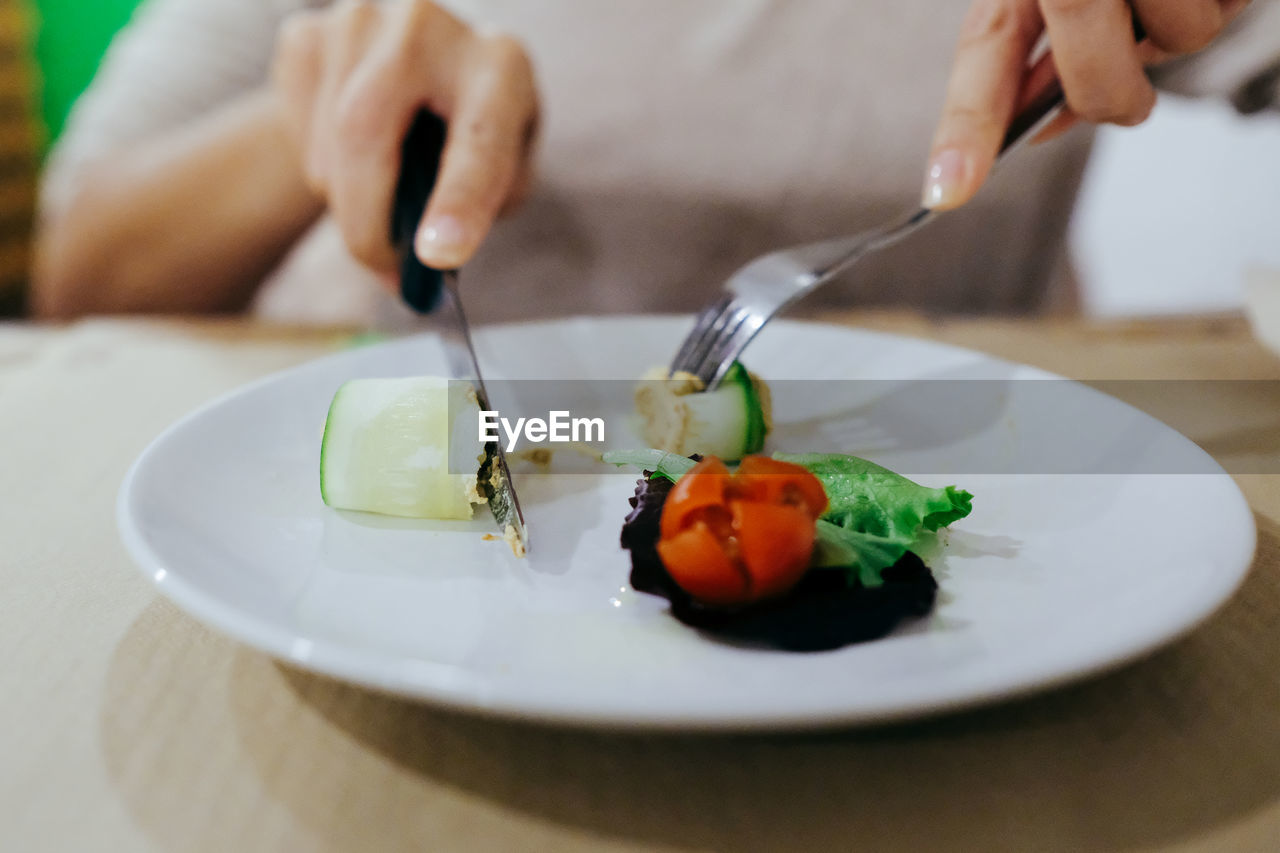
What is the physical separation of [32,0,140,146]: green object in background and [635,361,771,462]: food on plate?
3116mm

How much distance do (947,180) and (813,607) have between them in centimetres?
42

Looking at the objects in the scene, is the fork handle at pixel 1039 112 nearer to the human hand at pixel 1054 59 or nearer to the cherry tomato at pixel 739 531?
the human hand at pixel 1054 59

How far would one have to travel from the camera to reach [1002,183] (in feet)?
5.14

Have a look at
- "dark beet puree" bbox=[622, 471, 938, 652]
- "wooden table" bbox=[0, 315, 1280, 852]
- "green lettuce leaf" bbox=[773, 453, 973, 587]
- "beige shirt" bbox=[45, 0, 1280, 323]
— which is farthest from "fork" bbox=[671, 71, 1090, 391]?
"beige shirt" bbox=[45, 0, 1280, 323]

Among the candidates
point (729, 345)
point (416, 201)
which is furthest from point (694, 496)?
point (416, 201)

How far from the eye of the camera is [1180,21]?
78 cm

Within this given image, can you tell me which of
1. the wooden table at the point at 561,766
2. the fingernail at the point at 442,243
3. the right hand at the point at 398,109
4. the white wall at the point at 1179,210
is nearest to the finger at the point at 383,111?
the right hand at the point at 398,109

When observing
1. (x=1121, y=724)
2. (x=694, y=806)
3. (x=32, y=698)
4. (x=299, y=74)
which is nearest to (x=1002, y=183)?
(x=299, y=74)

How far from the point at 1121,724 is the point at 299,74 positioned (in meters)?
1.18

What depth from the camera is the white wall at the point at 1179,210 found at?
3129 mm

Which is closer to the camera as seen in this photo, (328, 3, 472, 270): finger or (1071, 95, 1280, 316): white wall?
(328, 3, 472, 270): finger

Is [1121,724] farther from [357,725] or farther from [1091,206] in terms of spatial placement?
[1091,206]

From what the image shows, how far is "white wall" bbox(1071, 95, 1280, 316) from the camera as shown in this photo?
3.13 m

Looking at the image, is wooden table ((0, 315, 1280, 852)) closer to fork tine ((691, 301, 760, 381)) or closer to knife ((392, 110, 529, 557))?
knife ((392, 110, 529, 557))
